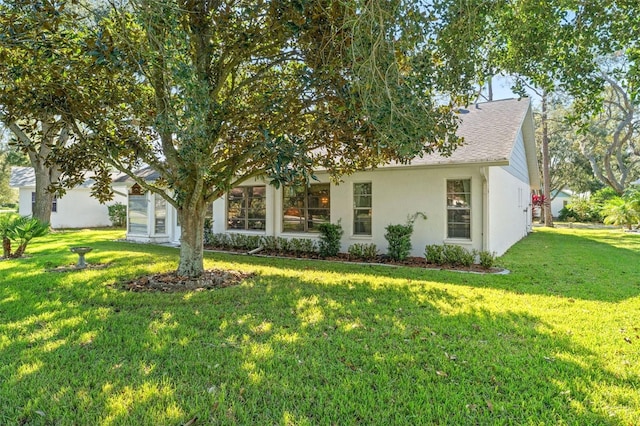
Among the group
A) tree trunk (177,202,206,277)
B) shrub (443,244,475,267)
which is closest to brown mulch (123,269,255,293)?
tree trunk (177,202,206,277)

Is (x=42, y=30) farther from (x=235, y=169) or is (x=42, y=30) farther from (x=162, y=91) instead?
(x=235, y=169)

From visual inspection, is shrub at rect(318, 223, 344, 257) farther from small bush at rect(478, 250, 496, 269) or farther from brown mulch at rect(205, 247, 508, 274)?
small bush at rect(478, 250, 496, 269)

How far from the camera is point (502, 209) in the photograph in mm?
11508

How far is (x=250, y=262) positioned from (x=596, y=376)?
7852 millimetres

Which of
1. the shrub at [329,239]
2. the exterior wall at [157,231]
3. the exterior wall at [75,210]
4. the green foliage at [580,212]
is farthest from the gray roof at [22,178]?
the green foliage at [580,212]

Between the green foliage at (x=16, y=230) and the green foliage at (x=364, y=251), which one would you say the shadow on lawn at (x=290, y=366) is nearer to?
the green foliage at (x=364, y=251)

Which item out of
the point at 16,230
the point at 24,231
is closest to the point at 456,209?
the point at 24,231

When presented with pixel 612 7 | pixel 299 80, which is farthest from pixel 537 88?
pixel 299 80

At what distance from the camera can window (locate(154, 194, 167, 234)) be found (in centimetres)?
1489

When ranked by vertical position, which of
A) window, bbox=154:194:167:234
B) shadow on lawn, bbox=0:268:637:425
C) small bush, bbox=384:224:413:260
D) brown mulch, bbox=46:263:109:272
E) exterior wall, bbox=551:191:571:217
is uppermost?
exterior wall, bbox=551:191:571:217

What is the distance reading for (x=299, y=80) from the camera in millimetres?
6406

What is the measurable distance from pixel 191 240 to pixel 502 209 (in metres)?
9.37

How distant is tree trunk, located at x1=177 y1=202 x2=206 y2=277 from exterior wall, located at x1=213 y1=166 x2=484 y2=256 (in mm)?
4938

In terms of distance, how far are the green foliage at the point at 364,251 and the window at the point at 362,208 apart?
56cm
